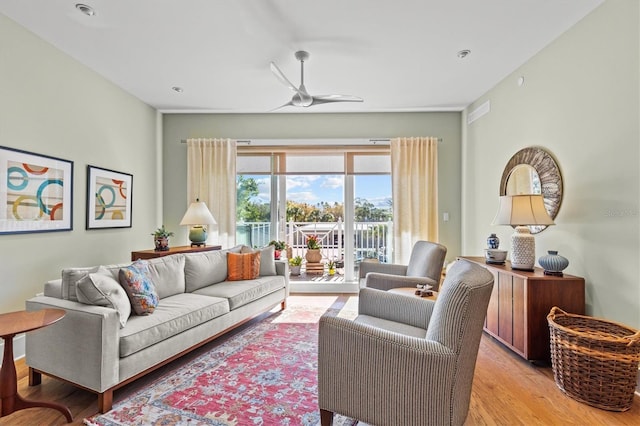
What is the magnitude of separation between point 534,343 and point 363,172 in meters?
3.03

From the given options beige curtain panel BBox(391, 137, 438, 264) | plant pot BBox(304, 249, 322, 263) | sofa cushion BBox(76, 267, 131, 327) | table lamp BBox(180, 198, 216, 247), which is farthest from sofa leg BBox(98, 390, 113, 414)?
plant pot BBox(304, 249, 322, 263)

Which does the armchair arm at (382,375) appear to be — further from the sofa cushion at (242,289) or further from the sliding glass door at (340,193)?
the sliding glass door at (340,193)

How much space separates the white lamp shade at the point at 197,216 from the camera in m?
3.96

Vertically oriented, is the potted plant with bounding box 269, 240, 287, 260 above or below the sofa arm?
above

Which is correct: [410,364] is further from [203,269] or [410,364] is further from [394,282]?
[203,269]

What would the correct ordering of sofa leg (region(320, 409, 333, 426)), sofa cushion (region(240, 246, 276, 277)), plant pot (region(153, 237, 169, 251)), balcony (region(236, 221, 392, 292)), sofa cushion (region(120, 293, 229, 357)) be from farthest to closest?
1. balcony (region(236, 221, 392, 292))
2. sofa cushion (region(240, 246, 276, 277))
3. plant pot (region(153, 237, 169, 251))
4. sofa cushion (region(120, 293, 229, 357))
5. sofa leg (region(320, 409, 333, 426))

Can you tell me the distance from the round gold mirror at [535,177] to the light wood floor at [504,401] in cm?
138

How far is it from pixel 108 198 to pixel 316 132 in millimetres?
2815

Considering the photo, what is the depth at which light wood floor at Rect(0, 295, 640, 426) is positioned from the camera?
1818 millimetres

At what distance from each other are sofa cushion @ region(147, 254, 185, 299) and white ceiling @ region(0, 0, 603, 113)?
1.98 meters

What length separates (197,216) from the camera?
4.00m

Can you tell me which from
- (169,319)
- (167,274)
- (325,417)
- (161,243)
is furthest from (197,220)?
(325,417)

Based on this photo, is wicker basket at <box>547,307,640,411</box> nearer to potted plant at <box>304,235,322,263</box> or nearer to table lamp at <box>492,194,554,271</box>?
table lamp at <box>492,194,554,271</box>

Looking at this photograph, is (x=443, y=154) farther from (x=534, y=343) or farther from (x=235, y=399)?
(x=235, y=399)
